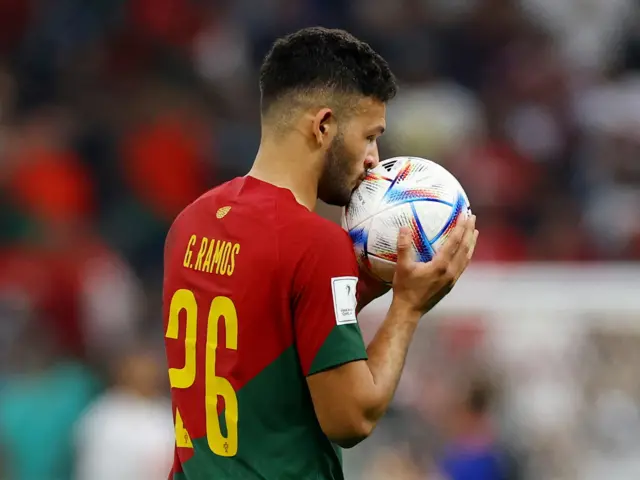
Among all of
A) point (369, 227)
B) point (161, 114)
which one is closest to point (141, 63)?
point (161, 114)

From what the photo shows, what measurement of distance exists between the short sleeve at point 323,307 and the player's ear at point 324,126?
31cm

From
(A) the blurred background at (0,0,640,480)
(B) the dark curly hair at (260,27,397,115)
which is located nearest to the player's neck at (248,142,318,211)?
(B) the dark curly hair at (260,27,397,115)

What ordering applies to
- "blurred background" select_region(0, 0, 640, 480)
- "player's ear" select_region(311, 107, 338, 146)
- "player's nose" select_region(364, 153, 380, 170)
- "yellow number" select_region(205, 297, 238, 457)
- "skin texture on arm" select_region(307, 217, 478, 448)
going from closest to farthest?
1. "skin texture on arm" select_region(307, 217, 478, 448)
2. "yellow number" select_region(205, 297, 238, 457)
3. "player's ear" select_region(311, 107, 338, 146)
4. "player's nose" select_region(364, 153, 380, 170)
5. "blurred background" select_region(0, 0, 640, 480)

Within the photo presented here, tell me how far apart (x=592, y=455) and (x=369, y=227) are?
14.0 feet

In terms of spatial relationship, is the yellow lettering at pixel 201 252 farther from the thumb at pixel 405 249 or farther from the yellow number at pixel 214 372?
the thumb at pixel 405 249

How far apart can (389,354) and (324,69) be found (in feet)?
2.59

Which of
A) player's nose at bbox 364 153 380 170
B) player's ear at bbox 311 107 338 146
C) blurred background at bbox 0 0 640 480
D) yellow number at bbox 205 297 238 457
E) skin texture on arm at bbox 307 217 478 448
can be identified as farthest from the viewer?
blurred background at bbox 0 0 640 480

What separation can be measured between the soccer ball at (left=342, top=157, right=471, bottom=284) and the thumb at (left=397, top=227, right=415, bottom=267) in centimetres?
2

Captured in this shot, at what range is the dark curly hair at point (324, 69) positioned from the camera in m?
3.27

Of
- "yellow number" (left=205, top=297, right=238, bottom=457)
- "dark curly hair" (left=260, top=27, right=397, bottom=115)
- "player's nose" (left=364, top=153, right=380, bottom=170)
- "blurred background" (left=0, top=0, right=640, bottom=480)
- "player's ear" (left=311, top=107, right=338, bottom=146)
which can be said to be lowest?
"blurred background" (left=0, top=0, right=640, bottom=480)

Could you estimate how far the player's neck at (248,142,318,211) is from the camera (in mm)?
3264

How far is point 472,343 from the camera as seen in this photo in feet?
24.6

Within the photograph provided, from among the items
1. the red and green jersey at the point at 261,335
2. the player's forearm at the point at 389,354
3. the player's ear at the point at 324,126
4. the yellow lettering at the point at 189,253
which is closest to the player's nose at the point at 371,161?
the player's ear at the point at 324,126

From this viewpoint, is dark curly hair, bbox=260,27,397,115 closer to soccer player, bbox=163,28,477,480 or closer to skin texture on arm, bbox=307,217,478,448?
soccer player, bbox=163,28,477,480
